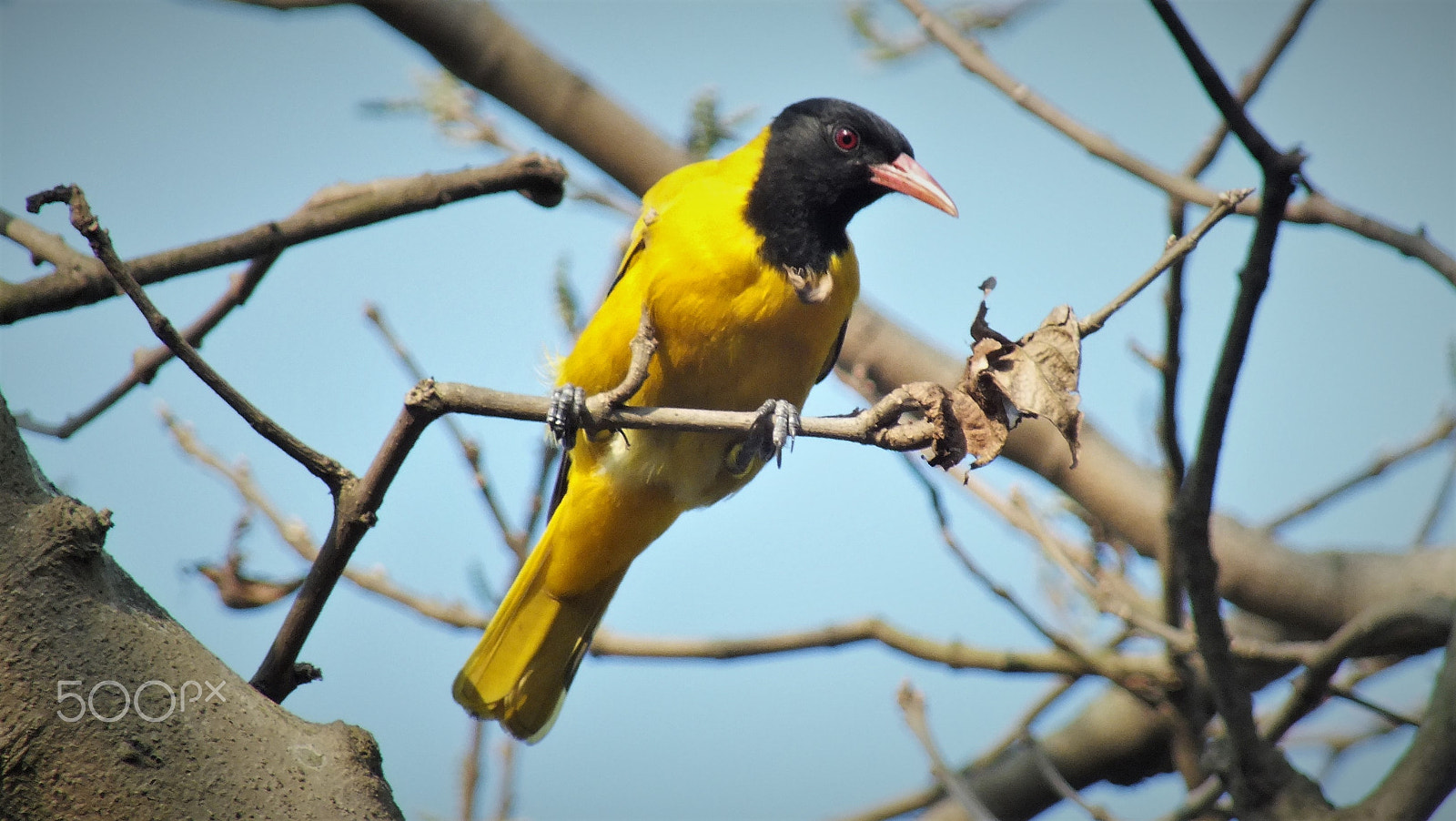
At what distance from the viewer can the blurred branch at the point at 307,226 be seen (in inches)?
89.2

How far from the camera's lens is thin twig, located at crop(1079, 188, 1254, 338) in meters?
1.60

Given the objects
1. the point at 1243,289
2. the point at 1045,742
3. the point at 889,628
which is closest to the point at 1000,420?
the point at 1243,289

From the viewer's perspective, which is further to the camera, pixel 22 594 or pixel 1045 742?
pixel 1045 742

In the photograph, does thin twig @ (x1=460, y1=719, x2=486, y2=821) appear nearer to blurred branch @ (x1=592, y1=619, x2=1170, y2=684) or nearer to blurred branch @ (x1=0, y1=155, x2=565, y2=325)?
blurred branch @ (x1=592, y1=619, x2=1170, y2=684)

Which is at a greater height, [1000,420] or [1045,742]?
[1045,742]

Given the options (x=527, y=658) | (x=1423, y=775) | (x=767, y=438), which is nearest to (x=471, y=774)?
(x=527, y=658)

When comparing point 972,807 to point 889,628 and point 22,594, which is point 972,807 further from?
point 22,594

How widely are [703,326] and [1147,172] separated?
1.35m

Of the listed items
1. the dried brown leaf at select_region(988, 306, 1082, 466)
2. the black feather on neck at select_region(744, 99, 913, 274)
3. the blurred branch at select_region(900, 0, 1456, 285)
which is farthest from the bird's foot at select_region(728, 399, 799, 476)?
the blurred branch at select_region(900, 0, 1456, 285)

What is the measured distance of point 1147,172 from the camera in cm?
310

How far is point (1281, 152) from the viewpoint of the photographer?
6.90 feet

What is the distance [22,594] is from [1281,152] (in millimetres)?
2171

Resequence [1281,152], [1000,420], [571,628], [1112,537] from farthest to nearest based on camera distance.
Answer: [1112,537] → [571,628] → [1281,152] → [1000,420]

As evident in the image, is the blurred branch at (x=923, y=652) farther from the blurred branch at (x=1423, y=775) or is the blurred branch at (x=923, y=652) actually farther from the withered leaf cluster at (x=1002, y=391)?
the withered leaf cluster at (x=1002, y=391)
